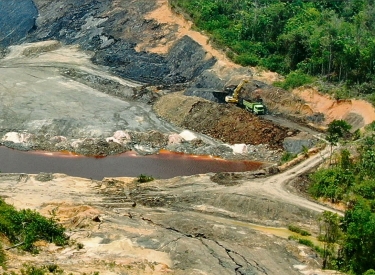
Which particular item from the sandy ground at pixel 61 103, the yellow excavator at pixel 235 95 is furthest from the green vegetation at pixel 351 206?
the sandy ground at pixel 61 103

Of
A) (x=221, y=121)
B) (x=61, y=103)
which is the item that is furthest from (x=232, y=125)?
(x=61, y=103)

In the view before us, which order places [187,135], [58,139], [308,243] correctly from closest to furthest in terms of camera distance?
[308,243], [58,139], [187,135]

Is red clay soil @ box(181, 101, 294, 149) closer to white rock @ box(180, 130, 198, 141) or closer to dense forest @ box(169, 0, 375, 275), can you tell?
white rock @ box(180, 130, 198, 141)

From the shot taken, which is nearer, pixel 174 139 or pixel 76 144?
pixel 76 144

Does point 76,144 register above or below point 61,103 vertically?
below

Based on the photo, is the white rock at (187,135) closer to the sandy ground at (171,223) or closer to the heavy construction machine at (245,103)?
the heavy construction machine at (245,103)

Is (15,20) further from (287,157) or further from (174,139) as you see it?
(287,157)
